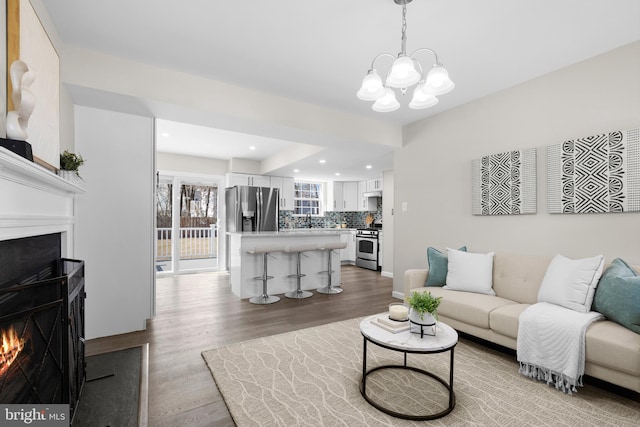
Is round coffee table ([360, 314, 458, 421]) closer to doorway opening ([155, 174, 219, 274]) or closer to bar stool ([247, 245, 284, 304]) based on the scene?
bar stool ([247, 245, 284, 304])

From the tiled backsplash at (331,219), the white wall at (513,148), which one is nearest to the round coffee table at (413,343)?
the white wall at (513,148)

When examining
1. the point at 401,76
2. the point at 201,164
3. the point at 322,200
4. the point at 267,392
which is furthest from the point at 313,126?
the point at 322,200

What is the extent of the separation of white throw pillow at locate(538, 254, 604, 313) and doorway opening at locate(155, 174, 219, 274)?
598cm

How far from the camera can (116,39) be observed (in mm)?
2414

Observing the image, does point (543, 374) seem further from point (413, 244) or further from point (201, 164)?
point (201, 164)

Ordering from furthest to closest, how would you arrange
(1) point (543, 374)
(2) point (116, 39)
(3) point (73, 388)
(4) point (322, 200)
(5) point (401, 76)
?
1. (4) point (322, 200)
2. (2) point (116, 39)
3. (1) point (543, 374)
4. (5) point (401, 76)
5. (3) point (73, 388)

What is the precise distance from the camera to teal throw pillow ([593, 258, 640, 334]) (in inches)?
79.2

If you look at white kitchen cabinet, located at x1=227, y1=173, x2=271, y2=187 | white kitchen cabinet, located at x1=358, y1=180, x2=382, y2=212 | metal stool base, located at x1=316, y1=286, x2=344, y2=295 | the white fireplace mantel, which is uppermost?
white kitchen cabinet, located at x1=227, y1=173, x2=271, y2=187

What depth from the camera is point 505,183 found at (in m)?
3.23

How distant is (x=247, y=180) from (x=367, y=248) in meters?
3.15

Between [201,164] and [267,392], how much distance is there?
5452 mm

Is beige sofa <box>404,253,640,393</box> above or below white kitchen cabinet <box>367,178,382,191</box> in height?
below

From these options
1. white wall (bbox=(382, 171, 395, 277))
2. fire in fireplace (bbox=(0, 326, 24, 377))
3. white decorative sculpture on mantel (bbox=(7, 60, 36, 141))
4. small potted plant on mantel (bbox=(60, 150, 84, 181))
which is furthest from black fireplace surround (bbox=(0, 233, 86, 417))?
white wall (bbox=(382, 171, 395, 277))

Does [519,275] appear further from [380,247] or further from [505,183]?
[380,247]
